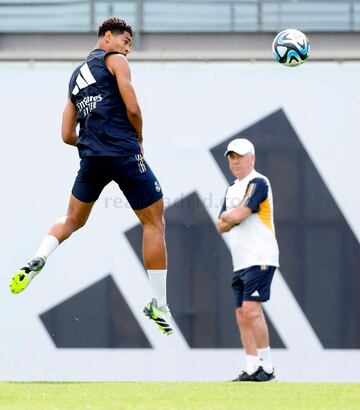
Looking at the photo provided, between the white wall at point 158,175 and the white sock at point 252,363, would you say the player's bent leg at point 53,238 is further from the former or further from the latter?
the white wall at point 158,175

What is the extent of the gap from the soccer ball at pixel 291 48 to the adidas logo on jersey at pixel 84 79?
210 cm

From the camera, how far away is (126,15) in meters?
12.2

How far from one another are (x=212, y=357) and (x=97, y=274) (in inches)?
48.0

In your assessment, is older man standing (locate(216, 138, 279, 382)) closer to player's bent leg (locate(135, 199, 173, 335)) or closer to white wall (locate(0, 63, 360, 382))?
player's bent leg (locate(135, 199, 173, 335))

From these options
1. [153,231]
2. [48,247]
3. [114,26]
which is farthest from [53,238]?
[114,26]

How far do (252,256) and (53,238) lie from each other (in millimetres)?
1901

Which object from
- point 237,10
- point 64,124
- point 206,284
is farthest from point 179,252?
point 64,124

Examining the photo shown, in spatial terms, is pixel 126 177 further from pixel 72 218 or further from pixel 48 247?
pixel 48 247

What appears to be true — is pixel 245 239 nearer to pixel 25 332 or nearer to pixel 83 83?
pixel 83 83

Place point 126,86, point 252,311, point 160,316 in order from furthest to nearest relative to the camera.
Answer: point 252,311, point 160,316, point 126,86

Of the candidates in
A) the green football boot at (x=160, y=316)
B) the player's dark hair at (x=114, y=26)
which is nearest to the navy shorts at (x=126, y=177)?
the green football boot at (x=160, y=316)

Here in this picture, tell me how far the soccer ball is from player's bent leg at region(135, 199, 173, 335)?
2.04 m

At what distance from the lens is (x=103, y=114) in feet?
23.4

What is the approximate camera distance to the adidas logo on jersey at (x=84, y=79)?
7164 millimetres
